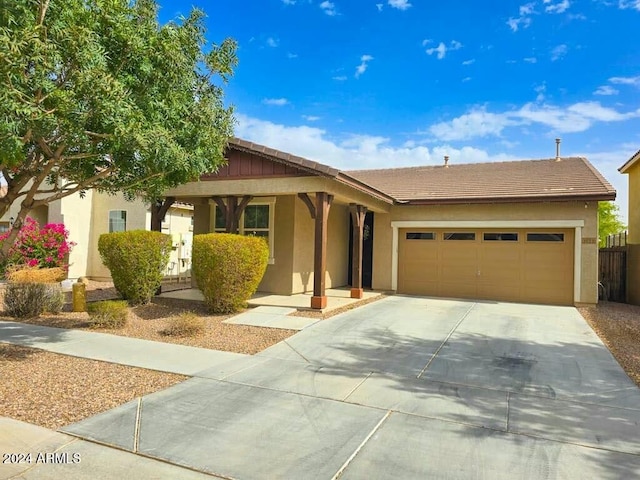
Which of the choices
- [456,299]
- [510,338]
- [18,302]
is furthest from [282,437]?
[456,299]

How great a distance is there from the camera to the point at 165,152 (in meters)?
6.05

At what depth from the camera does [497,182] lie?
15.4 meters

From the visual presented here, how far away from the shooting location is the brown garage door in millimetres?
13195

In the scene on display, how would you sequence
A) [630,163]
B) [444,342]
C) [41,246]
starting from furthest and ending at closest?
1. [630,163]
2. [41,246]
3. [444,342]

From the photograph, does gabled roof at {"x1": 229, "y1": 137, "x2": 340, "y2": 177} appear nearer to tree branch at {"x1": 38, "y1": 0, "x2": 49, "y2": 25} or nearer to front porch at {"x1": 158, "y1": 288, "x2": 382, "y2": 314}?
front porch at {"x1": 158, "y1": 288, "x2": 382, "y2": 314}

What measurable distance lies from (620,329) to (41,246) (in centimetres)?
1847

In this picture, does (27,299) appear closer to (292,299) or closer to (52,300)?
(52,300)

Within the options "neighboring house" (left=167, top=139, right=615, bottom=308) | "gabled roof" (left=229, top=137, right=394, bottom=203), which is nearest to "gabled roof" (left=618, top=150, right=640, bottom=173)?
"neighboring house" (left=167, top=139, right=615, bottom=308)

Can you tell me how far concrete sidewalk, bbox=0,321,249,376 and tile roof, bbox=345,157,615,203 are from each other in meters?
8.79

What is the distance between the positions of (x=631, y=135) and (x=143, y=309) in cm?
1966

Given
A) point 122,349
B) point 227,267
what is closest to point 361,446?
point 122,349

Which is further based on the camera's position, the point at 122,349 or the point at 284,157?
the point at 284,157

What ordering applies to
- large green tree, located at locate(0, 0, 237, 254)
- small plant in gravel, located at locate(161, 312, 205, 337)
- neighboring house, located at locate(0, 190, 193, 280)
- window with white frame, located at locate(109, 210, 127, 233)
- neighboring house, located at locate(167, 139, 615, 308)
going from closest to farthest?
large green tree, located at locate(0, 0, 237, 254), small plant in gravel, located at locate(161, 312, 205, 337), neighboring house, located at locate(167, 139, 615, 308), neighboring house, located at locate(0, 190, 193, 280), window with white frame, located at locate(109, 210, 127, 233)

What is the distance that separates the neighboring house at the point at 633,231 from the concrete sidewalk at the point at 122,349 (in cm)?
1381
